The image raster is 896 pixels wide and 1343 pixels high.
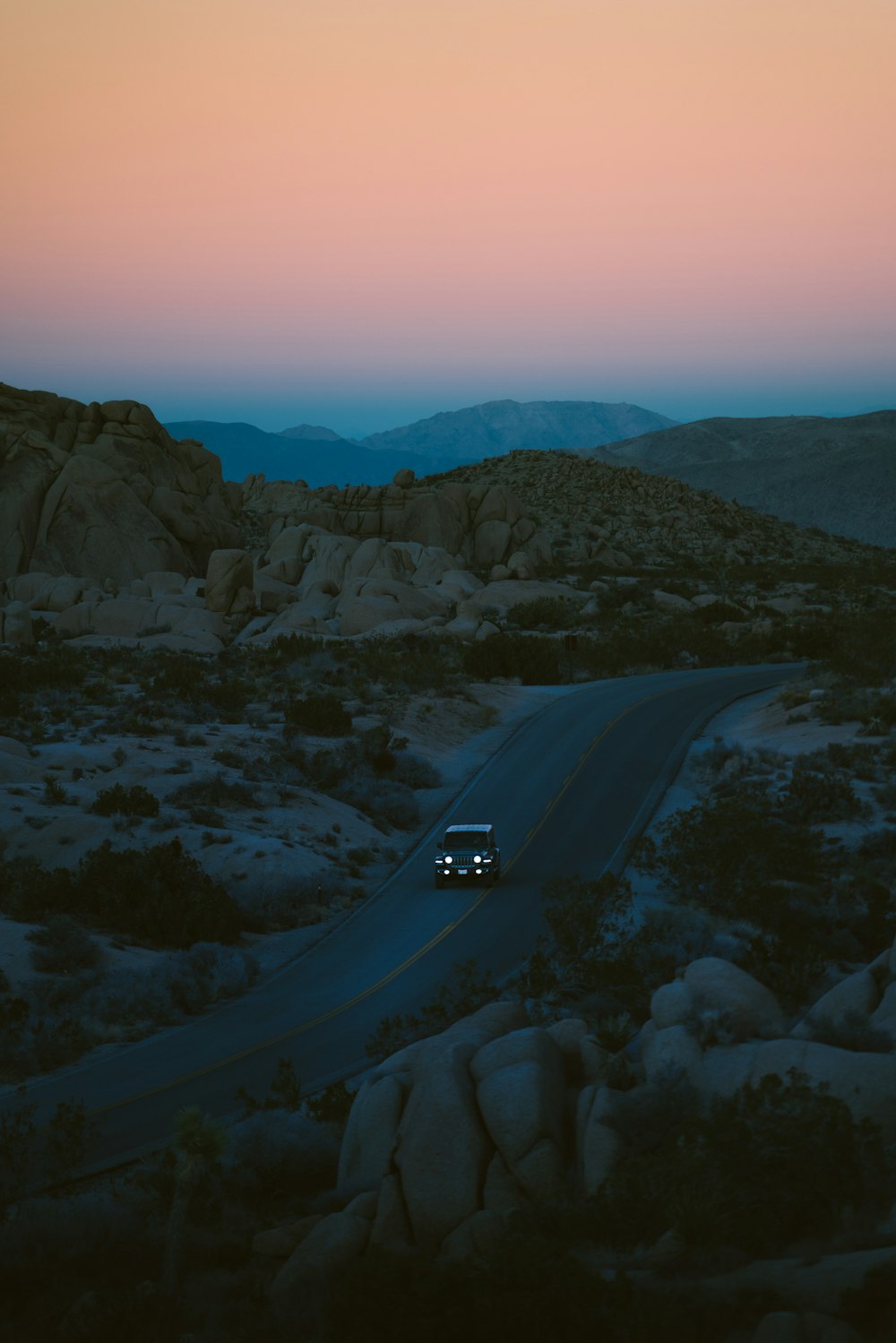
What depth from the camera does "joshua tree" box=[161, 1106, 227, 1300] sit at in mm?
12016

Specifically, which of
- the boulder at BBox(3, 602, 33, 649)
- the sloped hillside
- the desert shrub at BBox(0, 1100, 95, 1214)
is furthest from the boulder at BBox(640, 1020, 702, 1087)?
the sloped hillside

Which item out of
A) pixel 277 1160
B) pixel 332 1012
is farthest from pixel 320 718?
pixel 277 1160

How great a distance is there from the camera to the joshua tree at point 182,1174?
12016 mm

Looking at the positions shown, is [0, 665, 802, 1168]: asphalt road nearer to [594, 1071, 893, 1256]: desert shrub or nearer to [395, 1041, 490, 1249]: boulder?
[395, 1041, 490, 1249]: boulder

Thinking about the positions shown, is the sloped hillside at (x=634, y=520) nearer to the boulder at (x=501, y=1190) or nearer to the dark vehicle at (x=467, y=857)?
the dark vehicle at (x=467, y=857)

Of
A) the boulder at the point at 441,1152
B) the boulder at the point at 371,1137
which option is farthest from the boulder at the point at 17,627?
the boulder at the point at 441,1152

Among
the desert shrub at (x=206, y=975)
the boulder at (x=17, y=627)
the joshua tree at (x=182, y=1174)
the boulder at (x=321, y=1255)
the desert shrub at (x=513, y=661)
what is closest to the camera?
the joshua tree at (x=182, y=1174)

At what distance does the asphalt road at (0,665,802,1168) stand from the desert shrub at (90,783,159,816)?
6338 mm

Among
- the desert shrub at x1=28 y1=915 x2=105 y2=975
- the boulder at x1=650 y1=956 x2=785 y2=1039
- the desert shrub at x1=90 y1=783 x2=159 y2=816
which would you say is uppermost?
the boulder at x1=650 y1=956 x2=785 y2=1039

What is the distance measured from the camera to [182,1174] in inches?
469

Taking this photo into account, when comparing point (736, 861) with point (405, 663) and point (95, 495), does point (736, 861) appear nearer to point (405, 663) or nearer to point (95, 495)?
point (405, 663)

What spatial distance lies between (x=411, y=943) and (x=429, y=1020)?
621 cm

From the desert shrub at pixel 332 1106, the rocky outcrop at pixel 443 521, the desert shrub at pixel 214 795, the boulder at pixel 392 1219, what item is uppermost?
the rocky outcrop at pixel 443 521

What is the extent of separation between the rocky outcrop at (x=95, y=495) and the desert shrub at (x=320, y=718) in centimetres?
4504
